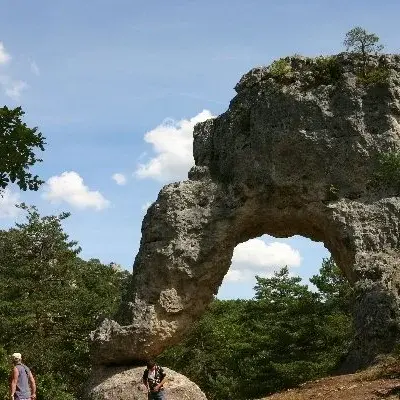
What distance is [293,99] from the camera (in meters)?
18.2

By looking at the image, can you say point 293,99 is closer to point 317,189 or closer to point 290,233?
point 317,189

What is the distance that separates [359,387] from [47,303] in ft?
55.5

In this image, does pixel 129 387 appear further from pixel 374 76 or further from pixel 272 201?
pixel 374 76

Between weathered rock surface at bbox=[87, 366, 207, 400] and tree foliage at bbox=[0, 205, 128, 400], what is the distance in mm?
6883

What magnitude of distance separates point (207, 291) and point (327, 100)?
6.86 meters

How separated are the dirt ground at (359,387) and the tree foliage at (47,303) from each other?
12045 mm

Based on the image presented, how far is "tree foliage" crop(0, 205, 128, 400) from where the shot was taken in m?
25.2

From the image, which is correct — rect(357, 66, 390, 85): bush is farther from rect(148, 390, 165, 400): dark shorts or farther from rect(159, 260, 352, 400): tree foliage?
rect(148, 390, 165, 400): dark shorts

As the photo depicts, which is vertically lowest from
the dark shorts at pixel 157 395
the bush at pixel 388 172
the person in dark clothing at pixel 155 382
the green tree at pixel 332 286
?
the dark shorts at pixel 157 395

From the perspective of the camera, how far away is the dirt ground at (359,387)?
11402 millimetres

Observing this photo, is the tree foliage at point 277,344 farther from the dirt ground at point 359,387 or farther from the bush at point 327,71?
the bush at point 327,71

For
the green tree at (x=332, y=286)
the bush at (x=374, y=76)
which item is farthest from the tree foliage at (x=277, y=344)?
the bush at (x=374, y=76)

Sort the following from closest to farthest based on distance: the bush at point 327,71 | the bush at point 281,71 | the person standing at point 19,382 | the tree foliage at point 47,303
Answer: the person standing at point 19,382, the bush at point 327,71, the bush at point 281,71, the tree foliage at point 47,303

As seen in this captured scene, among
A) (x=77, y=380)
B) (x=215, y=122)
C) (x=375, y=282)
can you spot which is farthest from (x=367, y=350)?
(x=77, y=380)
